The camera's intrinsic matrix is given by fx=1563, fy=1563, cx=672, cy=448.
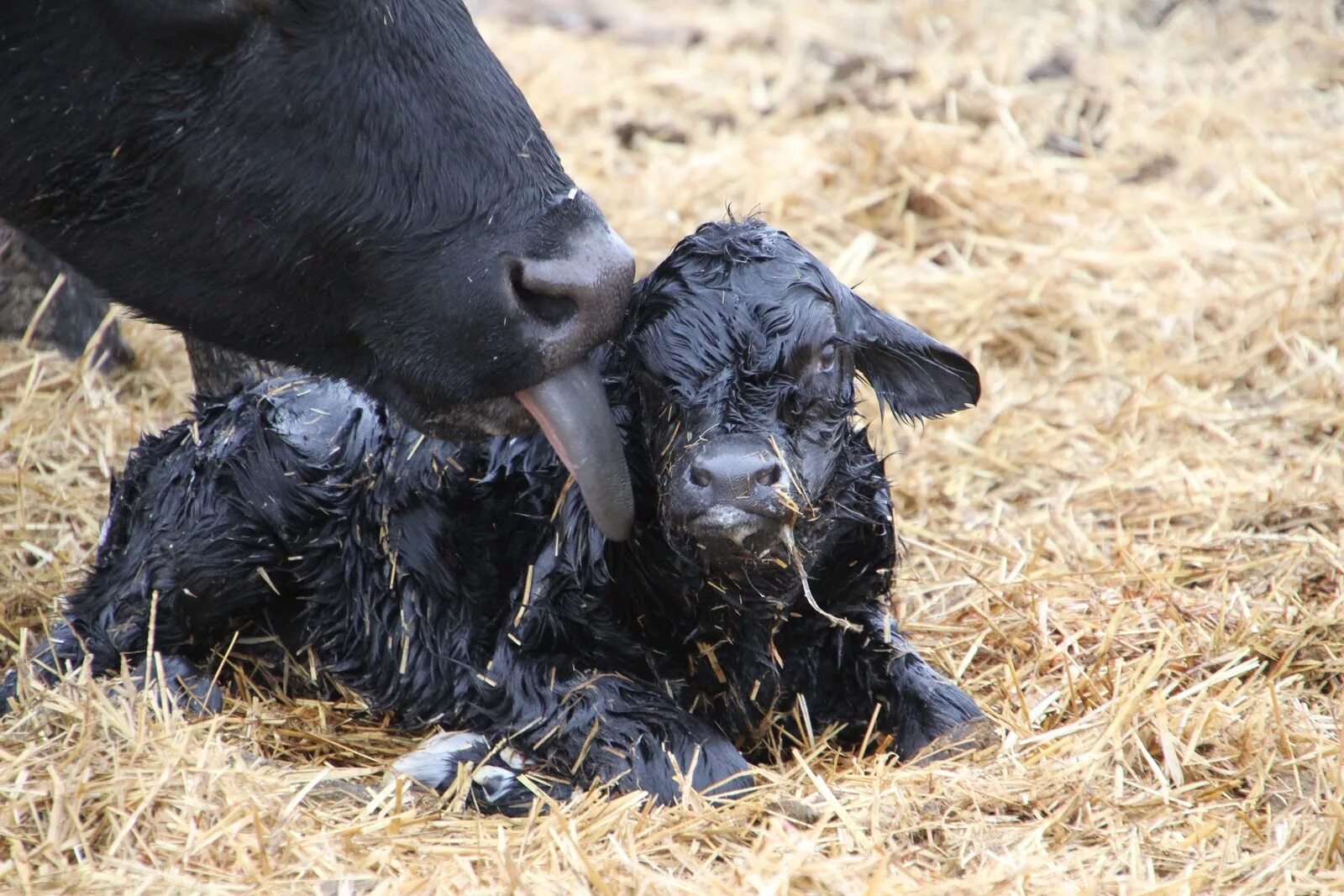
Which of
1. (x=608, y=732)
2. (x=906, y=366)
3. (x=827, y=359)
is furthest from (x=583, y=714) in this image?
(x=906, y=366)

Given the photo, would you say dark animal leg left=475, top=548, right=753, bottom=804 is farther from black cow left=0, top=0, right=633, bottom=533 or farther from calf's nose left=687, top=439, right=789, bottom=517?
calf's nose left=687, top=439, right=789, bottom=517

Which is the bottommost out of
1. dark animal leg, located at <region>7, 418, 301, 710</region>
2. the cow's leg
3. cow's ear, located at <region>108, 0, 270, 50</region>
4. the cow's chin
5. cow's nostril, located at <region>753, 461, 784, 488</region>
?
dark animal leg, located at <region>7, 418, 301, 710</region>

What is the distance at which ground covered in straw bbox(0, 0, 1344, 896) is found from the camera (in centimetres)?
272

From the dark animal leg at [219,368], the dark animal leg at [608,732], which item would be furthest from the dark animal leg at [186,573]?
the dark animal leg at [608,732]

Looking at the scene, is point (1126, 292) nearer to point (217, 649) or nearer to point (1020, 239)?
point (1020, 239)

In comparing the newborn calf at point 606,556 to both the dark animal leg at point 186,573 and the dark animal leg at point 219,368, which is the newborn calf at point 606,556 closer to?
the dark animal leg at point 186,573

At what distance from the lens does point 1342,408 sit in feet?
16.3

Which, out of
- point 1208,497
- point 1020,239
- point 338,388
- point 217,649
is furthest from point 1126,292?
point 217,649

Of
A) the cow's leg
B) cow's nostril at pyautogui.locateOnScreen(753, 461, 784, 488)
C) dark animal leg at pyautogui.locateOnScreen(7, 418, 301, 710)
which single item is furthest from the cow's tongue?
the cow's leg

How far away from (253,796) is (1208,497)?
2885 mm

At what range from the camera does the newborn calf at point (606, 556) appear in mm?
3055

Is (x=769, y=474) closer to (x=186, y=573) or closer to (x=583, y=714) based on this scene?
(x=583, y=714)

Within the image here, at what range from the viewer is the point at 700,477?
280cm

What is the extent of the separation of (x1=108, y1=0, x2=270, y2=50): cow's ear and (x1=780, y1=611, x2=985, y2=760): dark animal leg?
169 centimetres
